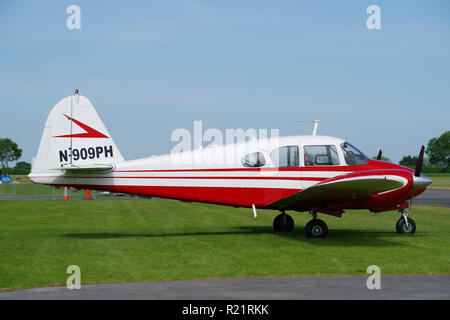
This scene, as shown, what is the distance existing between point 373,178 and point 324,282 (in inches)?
181

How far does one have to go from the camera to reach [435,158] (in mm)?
164875

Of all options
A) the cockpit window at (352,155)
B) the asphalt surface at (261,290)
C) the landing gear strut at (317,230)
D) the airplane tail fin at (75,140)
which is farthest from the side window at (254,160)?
the asphalt surface at (261,290)

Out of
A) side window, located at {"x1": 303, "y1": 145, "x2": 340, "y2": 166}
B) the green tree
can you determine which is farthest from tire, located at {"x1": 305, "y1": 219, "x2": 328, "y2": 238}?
the green tree

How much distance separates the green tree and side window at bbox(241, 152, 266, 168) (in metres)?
157

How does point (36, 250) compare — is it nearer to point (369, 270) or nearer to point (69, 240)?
point (69, 240)

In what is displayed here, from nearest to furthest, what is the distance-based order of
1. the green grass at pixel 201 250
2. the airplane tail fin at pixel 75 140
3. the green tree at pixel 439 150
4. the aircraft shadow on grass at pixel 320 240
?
the green grass at pixel 201 250
the aircraft shadow on grass at pixel 320 240
the airplane tail fin at pixel 75 140
the green tree at pixel 439 150

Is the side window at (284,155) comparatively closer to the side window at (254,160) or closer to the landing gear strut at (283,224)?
the side window at (254,160)

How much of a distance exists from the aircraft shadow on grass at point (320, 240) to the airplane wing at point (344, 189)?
1.13m

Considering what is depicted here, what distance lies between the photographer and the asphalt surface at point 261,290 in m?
8.10

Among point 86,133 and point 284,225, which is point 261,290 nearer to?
point 86,133

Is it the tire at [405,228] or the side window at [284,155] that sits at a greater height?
the side window at [284,155]

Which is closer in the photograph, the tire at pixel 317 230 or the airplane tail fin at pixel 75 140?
the airplane tail fin at pixel 75 140

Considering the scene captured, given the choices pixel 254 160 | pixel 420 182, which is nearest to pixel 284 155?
pixel 254 160

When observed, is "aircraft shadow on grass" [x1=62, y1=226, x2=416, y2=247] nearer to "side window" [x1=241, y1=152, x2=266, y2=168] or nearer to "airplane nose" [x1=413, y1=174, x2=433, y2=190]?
"airplane nose" [x1=413, y1=174, x2=433, y2=190]
